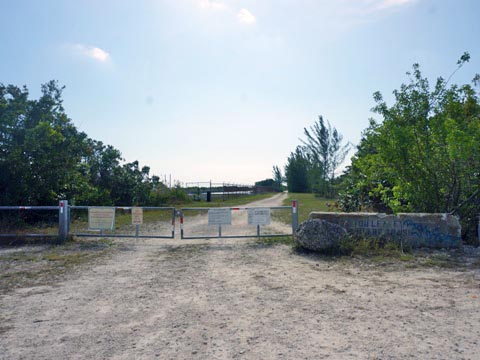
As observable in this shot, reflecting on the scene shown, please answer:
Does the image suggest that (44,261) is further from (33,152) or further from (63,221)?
(33,152)

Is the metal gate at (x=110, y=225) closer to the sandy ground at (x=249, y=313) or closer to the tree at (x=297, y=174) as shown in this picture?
the sandy ground at (x=249, y=313)

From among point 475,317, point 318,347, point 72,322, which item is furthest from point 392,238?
point 72,322

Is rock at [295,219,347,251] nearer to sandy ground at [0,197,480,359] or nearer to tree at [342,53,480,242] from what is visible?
sandy ground at [0,197,480,359]

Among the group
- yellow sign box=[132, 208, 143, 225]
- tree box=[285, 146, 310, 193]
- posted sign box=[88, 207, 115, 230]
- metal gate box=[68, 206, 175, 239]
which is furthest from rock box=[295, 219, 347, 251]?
tree box=[285, 146, 310, 193]

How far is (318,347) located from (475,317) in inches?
91.6

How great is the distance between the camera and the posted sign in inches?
420

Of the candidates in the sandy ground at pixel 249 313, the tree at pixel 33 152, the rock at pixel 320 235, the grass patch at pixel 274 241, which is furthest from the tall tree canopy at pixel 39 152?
the rock at pixel 320 235

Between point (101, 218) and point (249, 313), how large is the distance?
7.77 meters

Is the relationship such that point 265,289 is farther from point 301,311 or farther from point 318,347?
point 318,347

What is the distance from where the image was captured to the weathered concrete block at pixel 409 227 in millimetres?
8344

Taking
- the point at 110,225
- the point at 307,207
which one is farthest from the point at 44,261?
the point at 307,207

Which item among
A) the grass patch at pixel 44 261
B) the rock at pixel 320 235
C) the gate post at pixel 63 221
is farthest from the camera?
the gate post at pixel 63 221

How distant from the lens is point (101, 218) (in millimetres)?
10719

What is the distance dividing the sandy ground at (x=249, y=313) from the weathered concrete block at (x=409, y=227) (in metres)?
1.96
